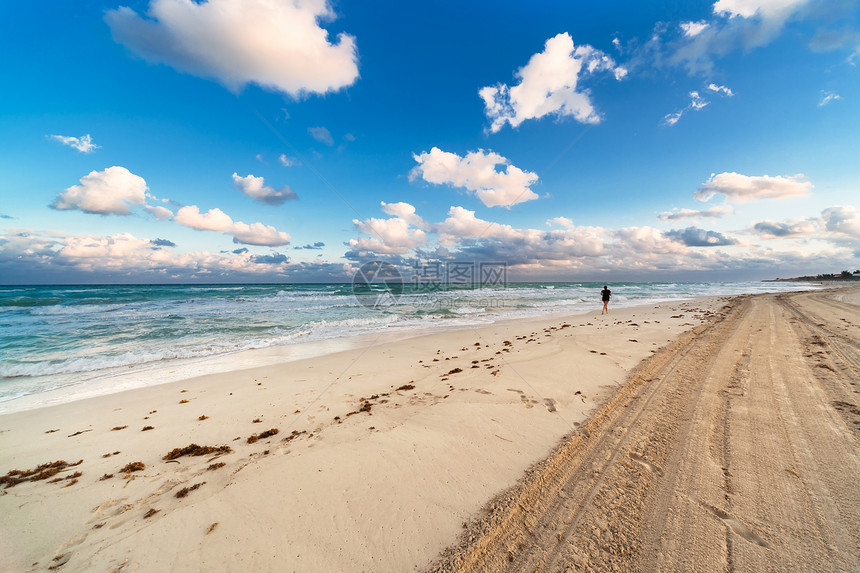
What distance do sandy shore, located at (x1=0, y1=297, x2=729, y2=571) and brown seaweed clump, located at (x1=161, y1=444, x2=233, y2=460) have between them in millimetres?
82

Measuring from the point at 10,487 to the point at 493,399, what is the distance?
6.54 m

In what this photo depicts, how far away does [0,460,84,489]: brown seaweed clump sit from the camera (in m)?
3.76

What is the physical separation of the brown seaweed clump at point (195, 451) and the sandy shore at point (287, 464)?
0.08m

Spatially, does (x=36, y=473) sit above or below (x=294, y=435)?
below

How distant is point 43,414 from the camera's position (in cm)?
583

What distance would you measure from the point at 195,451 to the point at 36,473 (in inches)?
73.1

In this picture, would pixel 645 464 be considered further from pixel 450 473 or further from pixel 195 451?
pixel 195 451

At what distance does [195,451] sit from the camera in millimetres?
4215

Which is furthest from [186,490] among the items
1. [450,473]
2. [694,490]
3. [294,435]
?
[694,490]

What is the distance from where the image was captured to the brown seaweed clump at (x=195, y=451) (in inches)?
164

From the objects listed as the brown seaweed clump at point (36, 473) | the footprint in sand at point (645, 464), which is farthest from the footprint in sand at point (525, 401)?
the brown seaweed clump at point (36, 473)

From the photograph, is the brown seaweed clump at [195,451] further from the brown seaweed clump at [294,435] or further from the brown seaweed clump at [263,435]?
the brown seaweed clump at [294,435]

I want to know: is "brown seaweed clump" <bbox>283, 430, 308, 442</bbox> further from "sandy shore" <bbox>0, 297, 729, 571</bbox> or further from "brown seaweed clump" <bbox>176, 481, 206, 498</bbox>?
"brown seaweed clump" <bbox>176, 481, 206, 498</bbox>

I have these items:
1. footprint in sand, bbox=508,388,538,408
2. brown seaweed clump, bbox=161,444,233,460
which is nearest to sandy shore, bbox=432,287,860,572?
footprint in sand, bbox=508,388,538,408
